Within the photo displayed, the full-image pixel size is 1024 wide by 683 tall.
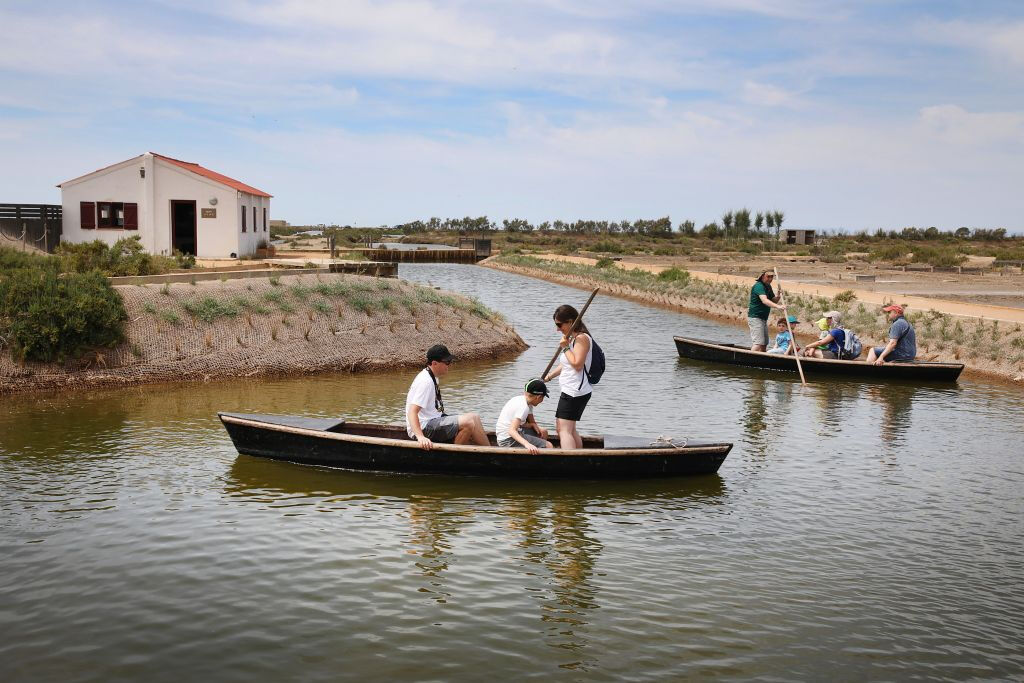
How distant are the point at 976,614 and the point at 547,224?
144154 millimetres

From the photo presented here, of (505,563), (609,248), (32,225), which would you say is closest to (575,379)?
(505,563)

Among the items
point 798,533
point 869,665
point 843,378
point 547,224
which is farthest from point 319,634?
point 547,224

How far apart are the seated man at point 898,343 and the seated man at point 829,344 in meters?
1.01

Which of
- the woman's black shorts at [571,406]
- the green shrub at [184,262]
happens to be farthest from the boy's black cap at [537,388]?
the green shrub at [184,262]

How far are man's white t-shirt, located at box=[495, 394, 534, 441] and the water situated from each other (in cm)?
70

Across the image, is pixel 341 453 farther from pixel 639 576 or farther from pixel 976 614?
pixel 976 614

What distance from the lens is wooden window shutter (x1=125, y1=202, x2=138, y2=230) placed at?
35.1 m

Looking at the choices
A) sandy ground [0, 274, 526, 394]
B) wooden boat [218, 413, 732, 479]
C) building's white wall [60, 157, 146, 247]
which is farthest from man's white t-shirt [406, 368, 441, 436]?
building's white wall [60, 157, 146, 247]

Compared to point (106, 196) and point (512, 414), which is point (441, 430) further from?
point (106, 196)

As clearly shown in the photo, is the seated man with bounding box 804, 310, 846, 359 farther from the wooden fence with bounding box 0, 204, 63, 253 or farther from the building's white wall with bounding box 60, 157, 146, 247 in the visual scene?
the wooden fence with bounding box 0, 204, 63, 253

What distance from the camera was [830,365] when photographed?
70.6ft

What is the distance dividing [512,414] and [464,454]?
84 cm

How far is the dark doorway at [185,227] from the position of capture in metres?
36.3

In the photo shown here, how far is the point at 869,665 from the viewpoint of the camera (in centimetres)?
734
